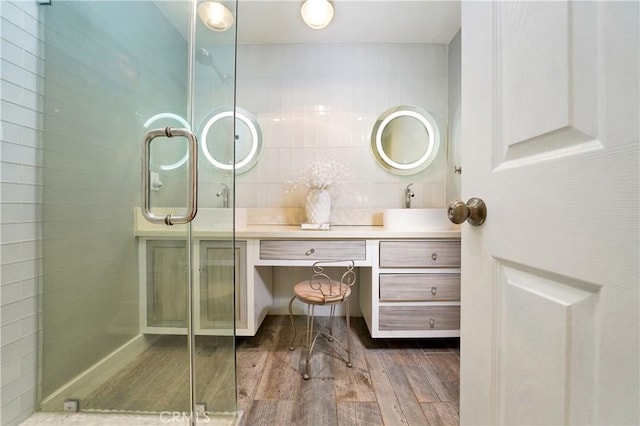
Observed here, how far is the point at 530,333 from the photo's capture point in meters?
0.40

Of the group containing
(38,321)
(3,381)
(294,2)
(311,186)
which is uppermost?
(294,2)

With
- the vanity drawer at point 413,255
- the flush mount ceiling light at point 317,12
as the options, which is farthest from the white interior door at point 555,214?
the flush mount ceiling light at point 317,12

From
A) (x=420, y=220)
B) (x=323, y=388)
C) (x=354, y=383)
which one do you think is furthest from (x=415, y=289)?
(x=323, y=388)

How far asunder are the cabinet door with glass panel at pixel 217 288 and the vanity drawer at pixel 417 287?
90cm

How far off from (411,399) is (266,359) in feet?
2.71

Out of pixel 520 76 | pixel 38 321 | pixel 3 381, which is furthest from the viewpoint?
pixel 38 321

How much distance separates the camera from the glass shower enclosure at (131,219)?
1.11 m

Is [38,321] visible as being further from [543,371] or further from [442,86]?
[442,86]

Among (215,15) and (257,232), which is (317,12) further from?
(257,232)

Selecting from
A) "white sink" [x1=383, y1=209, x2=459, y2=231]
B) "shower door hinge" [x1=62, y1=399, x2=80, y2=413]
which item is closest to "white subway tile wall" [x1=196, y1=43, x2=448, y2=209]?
"white sink" [x1=383, y1=209, x2=459, y2=231]

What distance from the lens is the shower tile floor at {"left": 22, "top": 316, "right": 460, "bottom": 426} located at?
1.07 meters

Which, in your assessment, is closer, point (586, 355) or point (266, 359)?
point (586, 355)

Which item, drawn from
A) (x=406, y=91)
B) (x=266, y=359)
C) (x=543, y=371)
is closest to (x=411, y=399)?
(x=266, y=359)

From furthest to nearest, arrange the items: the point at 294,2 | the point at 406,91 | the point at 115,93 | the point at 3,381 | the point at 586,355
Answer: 1. the point at 406,91
2. the point at 294,2
3. the point at 115,93
4. the point at 3,381
5. the point at 586,355
